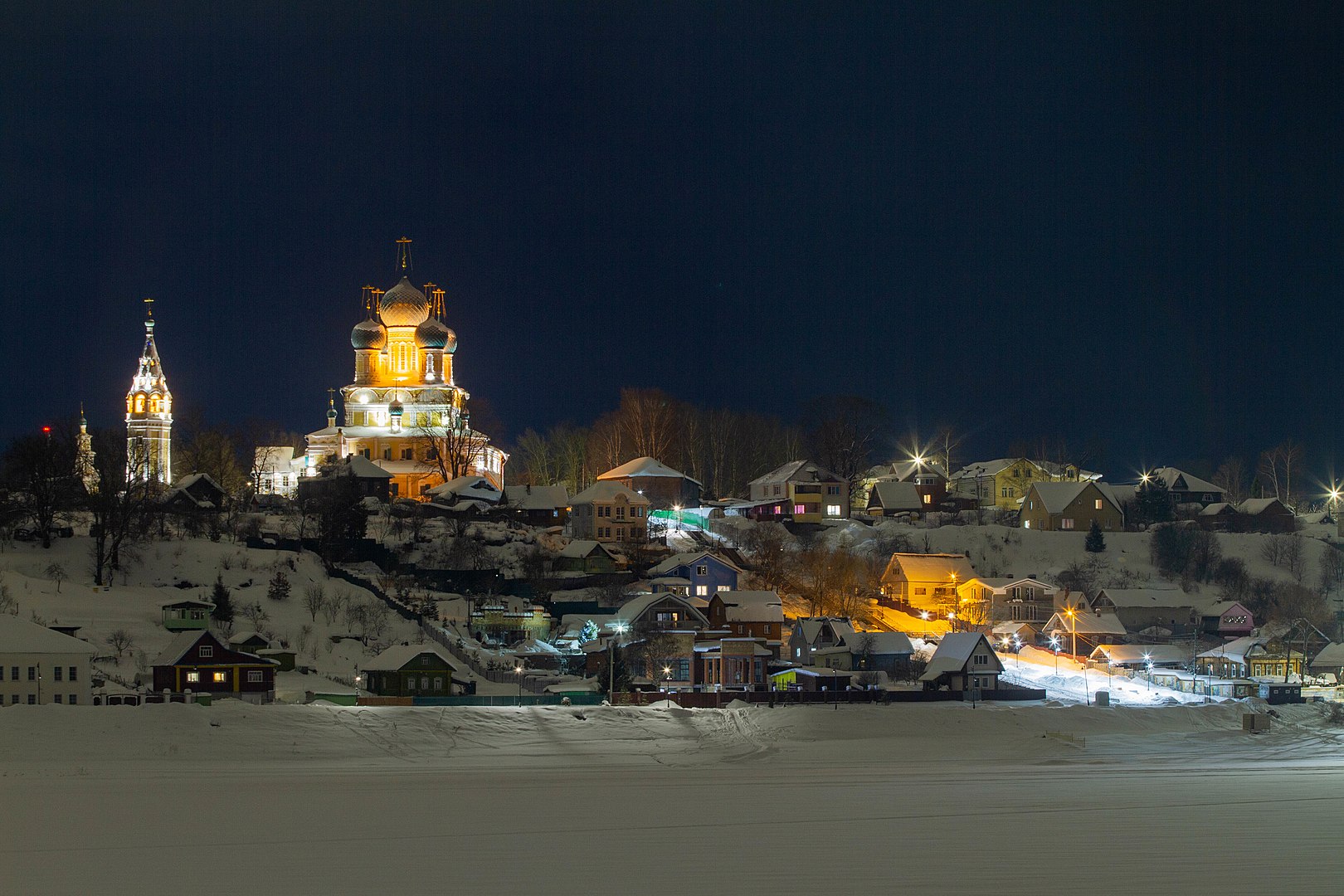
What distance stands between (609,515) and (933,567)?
15283 mm

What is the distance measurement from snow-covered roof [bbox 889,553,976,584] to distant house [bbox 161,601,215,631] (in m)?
29.9

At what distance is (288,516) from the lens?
61688 mm

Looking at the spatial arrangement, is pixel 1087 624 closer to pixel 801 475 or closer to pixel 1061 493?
pixel 1061 493

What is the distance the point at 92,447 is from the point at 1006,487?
5475 centimetres

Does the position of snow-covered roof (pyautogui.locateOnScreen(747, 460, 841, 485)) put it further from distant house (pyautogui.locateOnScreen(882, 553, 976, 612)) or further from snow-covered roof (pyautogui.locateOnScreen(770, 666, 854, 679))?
snow-covered roof (pyautogui.locateOnScreen(770, 666, 854, 679))

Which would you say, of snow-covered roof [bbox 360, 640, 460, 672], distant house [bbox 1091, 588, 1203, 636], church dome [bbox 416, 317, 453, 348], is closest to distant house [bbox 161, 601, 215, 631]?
snow-covered roof [bbox 360, 640, 460, 672]

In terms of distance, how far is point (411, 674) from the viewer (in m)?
39.7

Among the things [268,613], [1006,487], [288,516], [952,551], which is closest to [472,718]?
[268,613]

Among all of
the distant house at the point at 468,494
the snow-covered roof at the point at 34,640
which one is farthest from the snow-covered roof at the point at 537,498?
the snow-covered roof at the point at 34,640

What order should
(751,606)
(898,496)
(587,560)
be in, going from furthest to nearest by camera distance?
1. (898,496)
2. (587,560)
3. (751,606)

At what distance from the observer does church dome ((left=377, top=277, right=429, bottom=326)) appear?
83.6 m

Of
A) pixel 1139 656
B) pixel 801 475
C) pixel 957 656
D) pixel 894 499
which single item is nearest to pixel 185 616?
pixel 957 656

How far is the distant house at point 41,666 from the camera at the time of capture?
1372 inches

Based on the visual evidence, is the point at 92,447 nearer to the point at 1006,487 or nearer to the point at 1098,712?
the point at 1098,712
